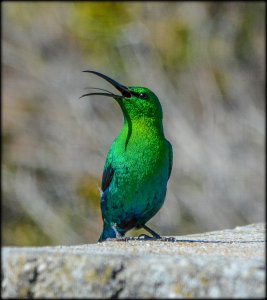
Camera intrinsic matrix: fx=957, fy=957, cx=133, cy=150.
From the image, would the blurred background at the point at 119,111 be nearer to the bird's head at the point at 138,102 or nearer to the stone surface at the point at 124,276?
the bird's head at the point at 138,102

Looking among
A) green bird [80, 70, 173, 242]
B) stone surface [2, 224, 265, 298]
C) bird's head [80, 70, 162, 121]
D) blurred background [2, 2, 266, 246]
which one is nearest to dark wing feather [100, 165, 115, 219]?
green bird [80, 70, 173, 242]

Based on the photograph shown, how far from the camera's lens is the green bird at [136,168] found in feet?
19.1

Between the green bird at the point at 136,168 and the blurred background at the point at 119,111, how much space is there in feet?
26.3

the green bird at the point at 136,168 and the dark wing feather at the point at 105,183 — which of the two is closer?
the green bird at the point at 136,168

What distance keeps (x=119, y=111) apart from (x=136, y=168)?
991 centimetres

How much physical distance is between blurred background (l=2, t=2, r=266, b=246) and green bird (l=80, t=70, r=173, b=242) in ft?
26.3

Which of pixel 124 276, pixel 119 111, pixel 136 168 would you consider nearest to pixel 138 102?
pixel 136 168

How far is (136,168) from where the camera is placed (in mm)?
5812

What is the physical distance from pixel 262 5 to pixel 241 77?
1.43m

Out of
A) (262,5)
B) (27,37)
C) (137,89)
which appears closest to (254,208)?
(262,5)

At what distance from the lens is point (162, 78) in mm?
15930

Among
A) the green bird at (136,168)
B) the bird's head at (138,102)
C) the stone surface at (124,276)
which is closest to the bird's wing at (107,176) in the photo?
the green bird at (136,168)

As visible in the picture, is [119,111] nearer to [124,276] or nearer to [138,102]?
[138,102]

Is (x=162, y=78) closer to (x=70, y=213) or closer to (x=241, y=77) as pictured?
(x=241, y=77)
